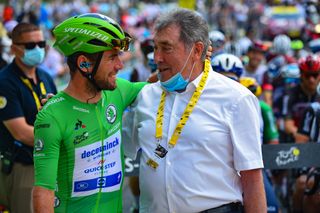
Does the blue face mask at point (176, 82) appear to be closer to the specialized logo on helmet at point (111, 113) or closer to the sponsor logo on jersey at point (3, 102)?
the specialized logo on helmet at point (111, 113)

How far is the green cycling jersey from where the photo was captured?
12.6ft

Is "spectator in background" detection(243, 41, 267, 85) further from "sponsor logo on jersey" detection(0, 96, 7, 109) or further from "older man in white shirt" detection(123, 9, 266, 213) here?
"older man in white shirt" detection(123, 9, 266, 213)

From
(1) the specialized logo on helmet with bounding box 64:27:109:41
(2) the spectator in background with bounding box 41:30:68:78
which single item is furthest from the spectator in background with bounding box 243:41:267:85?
(1) the specialized logo on helmet with bounding box 64:27:109:41

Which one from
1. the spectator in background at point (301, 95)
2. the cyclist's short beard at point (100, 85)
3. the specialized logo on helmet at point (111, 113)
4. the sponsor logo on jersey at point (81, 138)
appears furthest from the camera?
the spectator in background at point (301, 95)

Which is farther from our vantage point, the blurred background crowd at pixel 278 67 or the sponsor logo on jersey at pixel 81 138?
the blurred background crowd at pixel 278 67

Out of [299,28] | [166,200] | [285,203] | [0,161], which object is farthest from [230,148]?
[299,28]

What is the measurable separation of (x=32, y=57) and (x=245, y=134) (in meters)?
2.93

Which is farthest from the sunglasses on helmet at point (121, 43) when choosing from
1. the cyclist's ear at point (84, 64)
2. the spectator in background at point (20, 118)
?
the spectator in background at point (20, 118)

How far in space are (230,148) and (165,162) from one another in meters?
0.38

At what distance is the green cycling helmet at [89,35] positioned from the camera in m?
4.03

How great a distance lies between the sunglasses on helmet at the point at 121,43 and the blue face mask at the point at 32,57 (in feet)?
7.40

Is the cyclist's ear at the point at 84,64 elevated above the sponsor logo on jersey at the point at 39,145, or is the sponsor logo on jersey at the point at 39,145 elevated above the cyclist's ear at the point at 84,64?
the cyclist's ear at the point at 84,64

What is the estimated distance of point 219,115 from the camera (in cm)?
403

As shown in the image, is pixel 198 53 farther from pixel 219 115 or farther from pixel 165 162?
pixel 165 162
